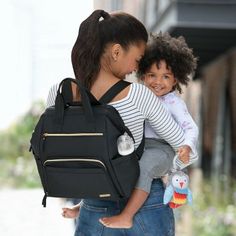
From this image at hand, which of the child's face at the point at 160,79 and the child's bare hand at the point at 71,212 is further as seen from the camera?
the child's bare hand at the point at 71,212

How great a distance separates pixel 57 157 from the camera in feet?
7.86

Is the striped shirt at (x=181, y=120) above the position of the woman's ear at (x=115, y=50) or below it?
below

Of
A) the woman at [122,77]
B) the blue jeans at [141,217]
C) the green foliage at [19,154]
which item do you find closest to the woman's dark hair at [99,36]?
the woman at [122,77]

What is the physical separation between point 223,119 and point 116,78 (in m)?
10.7

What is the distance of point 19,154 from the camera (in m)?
18.2

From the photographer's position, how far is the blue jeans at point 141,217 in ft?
8.04

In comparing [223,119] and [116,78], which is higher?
[116,78]

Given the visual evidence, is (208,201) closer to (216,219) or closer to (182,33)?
(216,219)

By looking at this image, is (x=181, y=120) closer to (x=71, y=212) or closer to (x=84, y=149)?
(x=84, y=149)

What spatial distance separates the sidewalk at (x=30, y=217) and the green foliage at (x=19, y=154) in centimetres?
154

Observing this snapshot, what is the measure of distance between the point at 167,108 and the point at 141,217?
1.35ft

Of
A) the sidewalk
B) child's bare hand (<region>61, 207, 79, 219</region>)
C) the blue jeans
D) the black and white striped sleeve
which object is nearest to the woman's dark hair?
the black and white striped sleeve

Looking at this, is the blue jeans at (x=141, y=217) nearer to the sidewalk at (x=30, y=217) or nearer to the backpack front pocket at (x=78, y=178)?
the backpack front pocket at (x=78, y=178)

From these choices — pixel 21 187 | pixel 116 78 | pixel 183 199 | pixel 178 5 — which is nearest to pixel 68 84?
pixel 116 78
